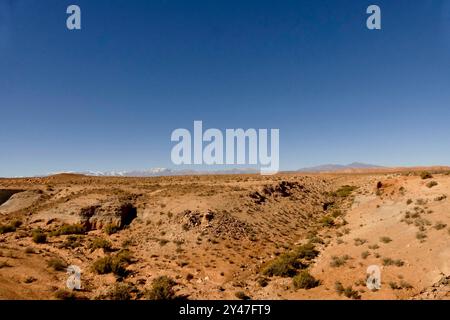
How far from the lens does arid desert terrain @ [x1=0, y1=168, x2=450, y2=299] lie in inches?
670

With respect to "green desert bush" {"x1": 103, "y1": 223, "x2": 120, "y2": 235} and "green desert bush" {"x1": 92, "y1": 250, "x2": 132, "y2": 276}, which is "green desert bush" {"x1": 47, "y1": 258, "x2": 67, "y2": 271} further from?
"green desert bush" {"x1": 103, "y1": 223, "x2": 120, "y2": 235}

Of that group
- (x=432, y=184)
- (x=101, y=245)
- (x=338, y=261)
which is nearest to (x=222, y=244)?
(x=338, y=261)

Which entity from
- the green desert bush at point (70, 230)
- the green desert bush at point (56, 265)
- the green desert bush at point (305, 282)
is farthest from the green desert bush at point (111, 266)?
the green desert bush at point (305, 282)

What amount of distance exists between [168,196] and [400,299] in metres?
27.0

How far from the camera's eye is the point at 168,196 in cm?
3703

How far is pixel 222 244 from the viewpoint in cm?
2539

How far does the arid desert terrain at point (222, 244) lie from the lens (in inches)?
670

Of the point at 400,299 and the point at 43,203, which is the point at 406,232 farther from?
the point at 43,203

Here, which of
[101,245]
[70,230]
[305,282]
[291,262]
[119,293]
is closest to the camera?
[119,293]

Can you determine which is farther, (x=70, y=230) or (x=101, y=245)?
(x=70, y=230)

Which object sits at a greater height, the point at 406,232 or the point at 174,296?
the point at 406,232

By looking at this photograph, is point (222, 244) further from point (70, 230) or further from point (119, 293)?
point (70, 230)
